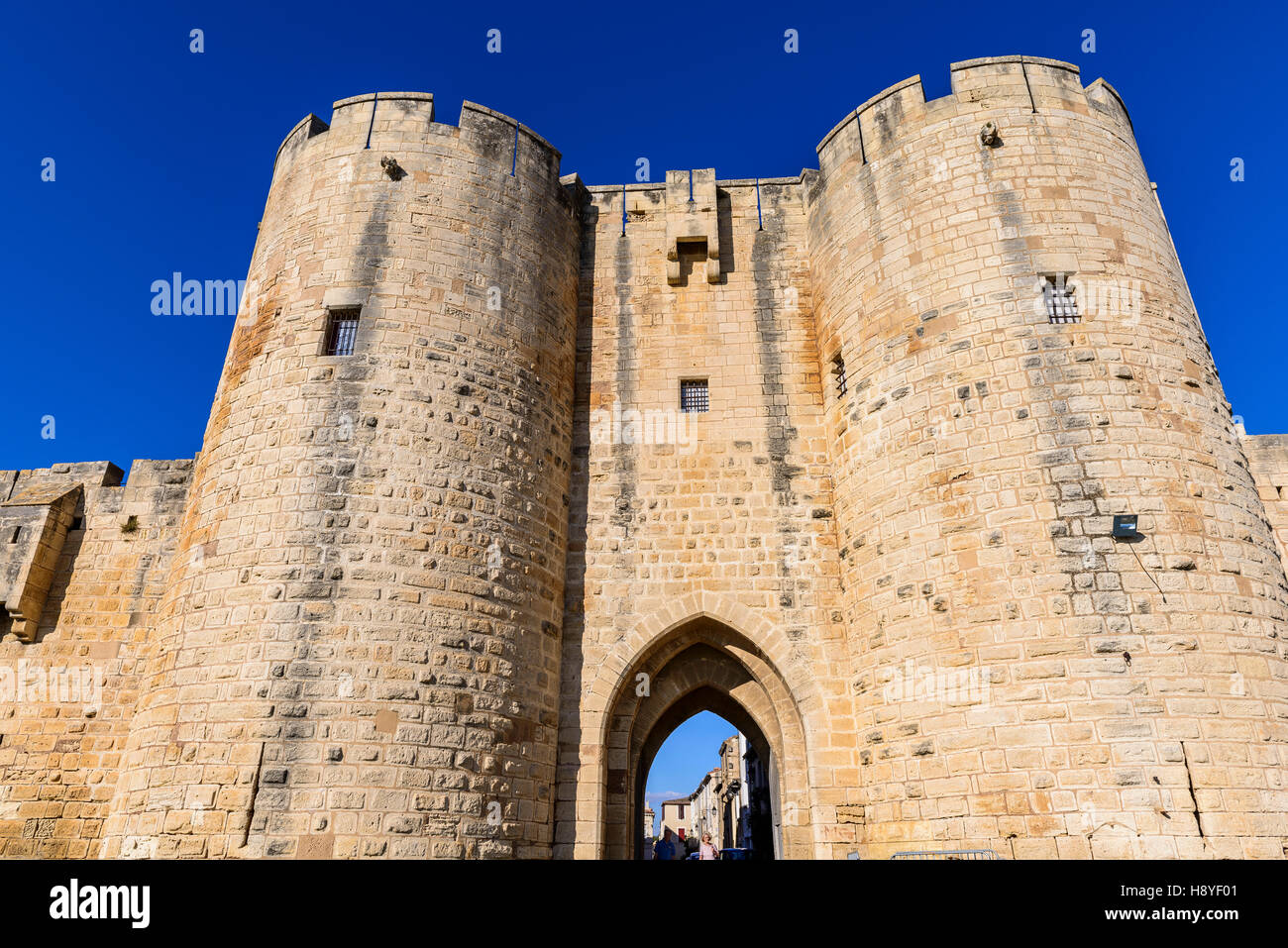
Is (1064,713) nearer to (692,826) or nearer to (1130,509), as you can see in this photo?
(1130,509)

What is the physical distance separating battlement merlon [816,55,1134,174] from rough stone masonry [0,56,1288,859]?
56 mm

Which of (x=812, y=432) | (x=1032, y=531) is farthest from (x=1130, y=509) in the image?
(x=812, y=432)

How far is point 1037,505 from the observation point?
686 cm

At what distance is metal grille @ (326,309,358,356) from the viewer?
8.16 meters

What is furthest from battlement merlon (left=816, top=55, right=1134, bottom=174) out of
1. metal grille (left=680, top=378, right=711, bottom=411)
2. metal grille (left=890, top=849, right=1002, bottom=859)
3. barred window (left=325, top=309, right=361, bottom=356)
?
metal grille (left=890, top=849, right=1002, bottom=859)

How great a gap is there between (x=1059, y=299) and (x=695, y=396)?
163 inches

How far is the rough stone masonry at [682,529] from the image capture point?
6258 mm

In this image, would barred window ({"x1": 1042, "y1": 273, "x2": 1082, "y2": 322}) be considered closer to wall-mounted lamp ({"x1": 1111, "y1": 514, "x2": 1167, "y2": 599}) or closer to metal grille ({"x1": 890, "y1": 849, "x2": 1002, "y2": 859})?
wall-mounted lamp ({"x1": 1111, "y1": 514, "x2": 1167, "y2": 599})

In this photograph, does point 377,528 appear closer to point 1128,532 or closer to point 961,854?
point 961,854

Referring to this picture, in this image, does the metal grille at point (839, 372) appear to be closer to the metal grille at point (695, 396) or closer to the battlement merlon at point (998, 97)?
the metal grille at point (695, 396)

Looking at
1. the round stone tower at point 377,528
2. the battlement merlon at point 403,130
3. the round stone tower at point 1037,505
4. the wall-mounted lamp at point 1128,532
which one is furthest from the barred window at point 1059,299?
the battlement merlon at point 403,130

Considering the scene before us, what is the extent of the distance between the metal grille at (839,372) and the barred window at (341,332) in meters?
5.42

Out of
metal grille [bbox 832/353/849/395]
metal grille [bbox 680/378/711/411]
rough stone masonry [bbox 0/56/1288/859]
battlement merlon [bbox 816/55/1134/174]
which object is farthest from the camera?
metal grille [bbox 680/378/711/411]
